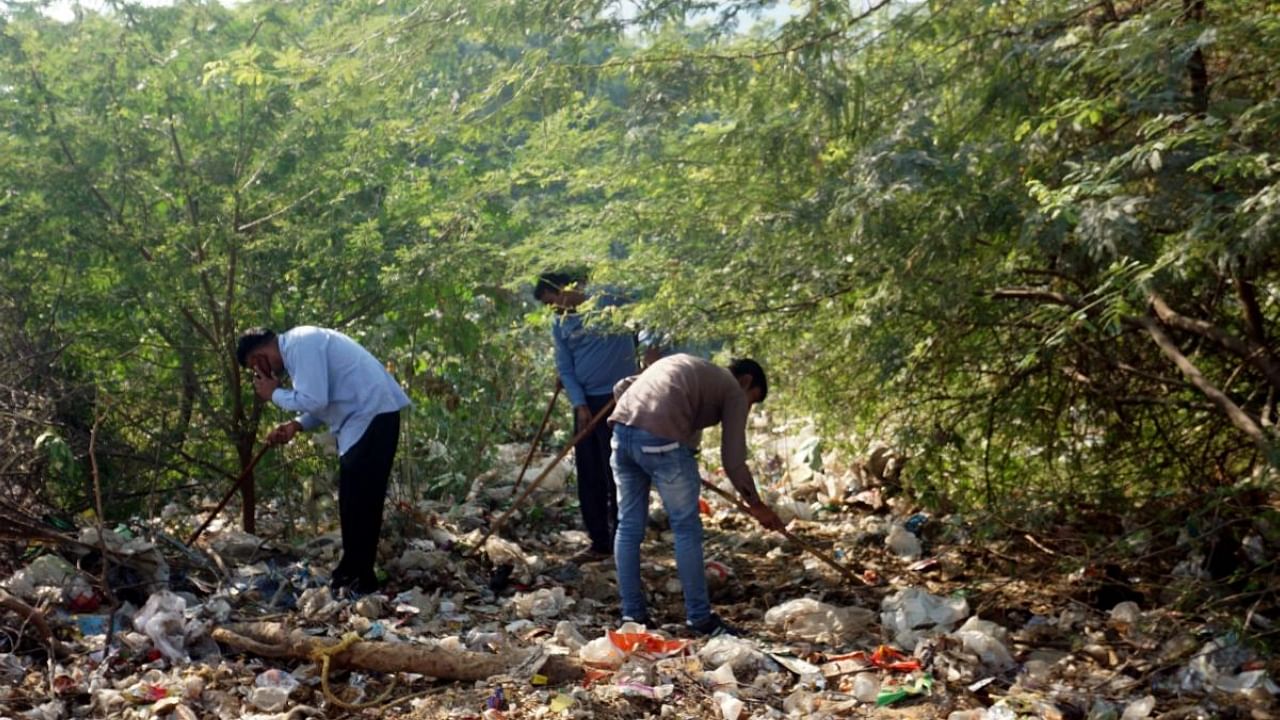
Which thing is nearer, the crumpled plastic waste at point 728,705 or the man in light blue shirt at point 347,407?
the crumpled plastic waste at point 728,705

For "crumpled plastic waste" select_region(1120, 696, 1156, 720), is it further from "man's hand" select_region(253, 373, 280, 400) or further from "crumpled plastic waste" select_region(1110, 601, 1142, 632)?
"man's hand" select_region(253, 373, 280, 400)

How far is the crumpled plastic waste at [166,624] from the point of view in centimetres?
438

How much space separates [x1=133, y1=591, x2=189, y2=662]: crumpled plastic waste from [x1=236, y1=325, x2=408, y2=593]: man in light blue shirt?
834 millimetres

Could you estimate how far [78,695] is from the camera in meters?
4.09

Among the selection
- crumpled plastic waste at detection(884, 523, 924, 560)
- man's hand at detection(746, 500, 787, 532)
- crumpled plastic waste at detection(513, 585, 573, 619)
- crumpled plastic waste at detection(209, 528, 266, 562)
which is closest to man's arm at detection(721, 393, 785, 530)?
man's hand at detection(746, 500, 787, 532)

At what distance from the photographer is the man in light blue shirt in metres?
5.11

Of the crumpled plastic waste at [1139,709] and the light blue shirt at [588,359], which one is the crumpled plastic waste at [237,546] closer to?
the light blue shirt at [588,359]

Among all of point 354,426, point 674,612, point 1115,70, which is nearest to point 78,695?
point 354,426

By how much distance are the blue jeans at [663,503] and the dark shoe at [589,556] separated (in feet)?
4.18

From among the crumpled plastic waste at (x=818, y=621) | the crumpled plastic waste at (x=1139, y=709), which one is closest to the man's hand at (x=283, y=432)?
the crumpled plastic waste at (x=818, y=621)

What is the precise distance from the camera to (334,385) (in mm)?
5223

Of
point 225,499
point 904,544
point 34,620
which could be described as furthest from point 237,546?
point 904,544

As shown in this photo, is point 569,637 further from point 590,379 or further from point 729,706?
point 590,379

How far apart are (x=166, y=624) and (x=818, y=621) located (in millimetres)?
2494
